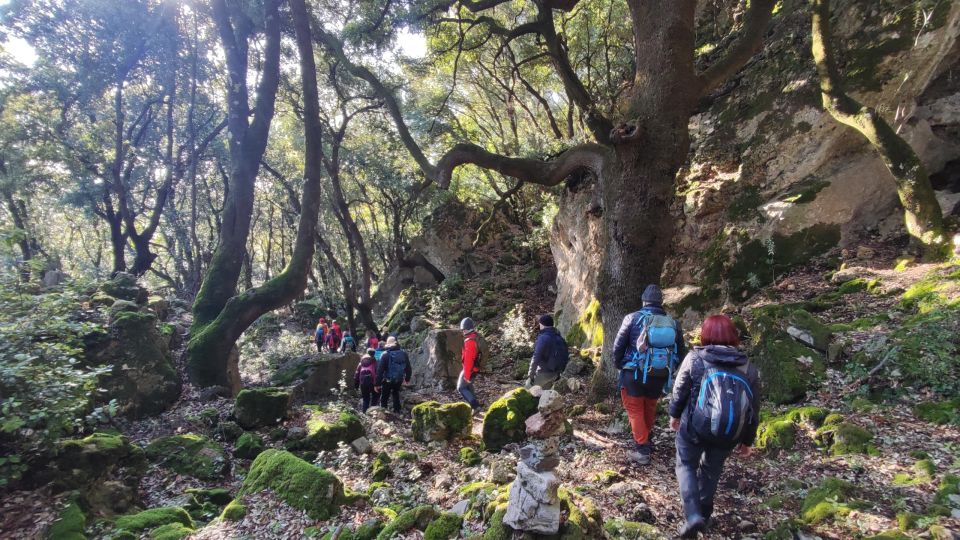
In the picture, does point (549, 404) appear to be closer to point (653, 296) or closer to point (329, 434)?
point (653, 296)

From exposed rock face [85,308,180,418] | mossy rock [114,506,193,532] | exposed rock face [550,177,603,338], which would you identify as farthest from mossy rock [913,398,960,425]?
exposed rock face [85,308,180,418]

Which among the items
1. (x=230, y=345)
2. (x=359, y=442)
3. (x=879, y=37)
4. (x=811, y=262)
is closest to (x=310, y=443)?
(x=359, y=442)

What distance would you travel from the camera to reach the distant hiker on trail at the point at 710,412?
10.8 feet

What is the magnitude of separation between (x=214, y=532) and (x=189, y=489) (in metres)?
1.80

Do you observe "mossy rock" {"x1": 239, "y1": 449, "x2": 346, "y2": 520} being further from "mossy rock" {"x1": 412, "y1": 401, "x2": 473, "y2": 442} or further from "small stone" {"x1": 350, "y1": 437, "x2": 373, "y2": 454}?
"mossy rock" {"x1": 412, "y1": 401, "x2": 473, "y2": 442}

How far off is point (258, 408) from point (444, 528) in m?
5.64

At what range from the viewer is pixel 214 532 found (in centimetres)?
439

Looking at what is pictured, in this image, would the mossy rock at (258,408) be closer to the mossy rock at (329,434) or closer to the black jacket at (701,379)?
the mossy rock at (329,434)

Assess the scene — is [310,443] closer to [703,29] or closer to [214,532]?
[214,532]

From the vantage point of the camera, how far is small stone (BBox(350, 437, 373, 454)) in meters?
6.73

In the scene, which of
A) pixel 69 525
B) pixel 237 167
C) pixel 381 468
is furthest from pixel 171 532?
pixel 237 167

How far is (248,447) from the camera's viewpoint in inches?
279

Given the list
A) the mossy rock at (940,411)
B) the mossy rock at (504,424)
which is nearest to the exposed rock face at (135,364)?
the mossy rock at (504,424)

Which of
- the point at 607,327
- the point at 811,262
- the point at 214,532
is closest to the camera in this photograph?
the point at 214,532
